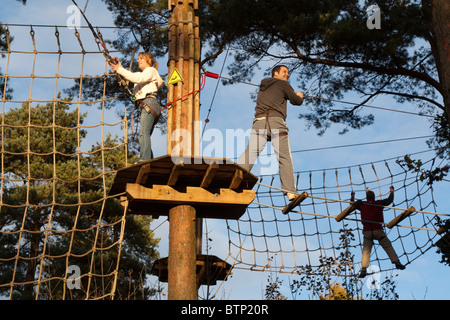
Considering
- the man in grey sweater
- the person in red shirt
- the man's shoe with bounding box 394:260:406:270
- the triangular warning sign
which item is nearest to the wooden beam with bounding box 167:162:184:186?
the man in grey sweater

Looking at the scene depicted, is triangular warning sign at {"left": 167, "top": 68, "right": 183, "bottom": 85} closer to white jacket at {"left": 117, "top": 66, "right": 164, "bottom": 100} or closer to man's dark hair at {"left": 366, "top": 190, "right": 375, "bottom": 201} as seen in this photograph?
white jacket at {"left": 117, "top": 66, "right": 164, "bottom": 100}

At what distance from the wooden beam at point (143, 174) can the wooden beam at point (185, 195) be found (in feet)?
0.18

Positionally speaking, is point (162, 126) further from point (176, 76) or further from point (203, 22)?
point (176, 76)

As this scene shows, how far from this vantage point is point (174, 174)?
17.7 feet

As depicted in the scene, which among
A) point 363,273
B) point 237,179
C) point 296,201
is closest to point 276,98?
point 237,179

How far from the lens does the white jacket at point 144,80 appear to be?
564 cm

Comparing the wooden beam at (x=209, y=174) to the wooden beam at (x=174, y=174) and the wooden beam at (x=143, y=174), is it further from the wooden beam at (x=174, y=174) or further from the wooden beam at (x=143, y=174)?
the wooden beam at (x=143, y=174)

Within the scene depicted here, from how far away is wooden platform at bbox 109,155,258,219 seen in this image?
209 inches

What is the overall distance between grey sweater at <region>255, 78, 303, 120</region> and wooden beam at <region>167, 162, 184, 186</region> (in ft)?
2.92

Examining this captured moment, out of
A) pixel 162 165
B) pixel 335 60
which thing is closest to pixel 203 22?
pixel 335 60

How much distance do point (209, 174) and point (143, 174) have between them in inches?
20.3

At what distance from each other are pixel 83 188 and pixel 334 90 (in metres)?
6.12

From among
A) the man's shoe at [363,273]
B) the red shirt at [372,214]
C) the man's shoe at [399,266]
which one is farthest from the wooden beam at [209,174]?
the man's shoe at [399,266]

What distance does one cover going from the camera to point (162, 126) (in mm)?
11203
